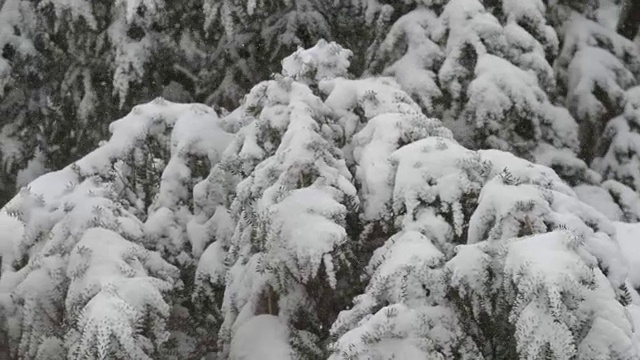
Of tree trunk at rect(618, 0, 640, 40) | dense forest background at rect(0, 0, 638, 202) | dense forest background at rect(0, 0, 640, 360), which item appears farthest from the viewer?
tree trunk at rect(618, 0, 640, 40)

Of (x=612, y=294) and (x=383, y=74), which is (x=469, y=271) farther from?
(x=383, y=74)

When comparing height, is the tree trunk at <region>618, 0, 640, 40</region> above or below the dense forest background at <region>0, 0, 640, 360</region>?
below

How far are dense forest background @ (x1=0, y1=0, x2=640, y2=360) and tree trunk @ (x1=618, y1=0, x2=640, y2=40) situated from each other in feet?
0.59

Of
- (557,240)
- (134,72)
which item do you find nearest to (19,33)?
(134,72)

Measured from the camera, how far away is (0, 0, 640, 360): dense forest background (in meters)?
1.88

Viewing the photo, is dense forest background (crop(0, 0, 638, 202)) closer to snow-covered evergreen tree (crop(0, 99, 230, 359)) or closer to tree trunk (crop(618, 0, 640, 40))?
tree trunk (crop(618, 0, 640, 40))

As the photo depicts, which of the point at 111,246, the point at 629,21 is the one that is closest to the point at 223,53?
the point at 111,246

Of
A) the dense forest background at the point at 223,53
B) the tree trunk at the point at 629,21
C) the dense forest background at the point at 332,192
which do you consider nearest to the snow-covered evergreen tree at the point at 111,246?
the dense forest background at the point at 332,192

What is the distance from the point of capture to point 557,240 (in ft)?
5.74

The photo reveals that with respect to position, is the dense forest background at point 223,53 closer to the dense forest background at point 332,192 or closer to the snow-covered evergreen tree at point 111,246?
the dense forest background at point 332,192

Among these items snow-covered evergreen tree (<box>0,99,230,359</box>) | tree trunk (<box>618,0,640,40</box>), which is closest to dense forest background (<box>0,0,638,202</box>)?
tree trunk (<box>618,0,640,40</box>)

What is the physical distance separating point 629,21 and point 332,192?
3.11 m

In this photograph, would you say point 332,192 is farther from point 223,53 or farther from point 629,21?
point 629,21

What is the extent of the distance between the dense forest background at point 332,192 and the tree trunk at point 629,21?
0.18m
